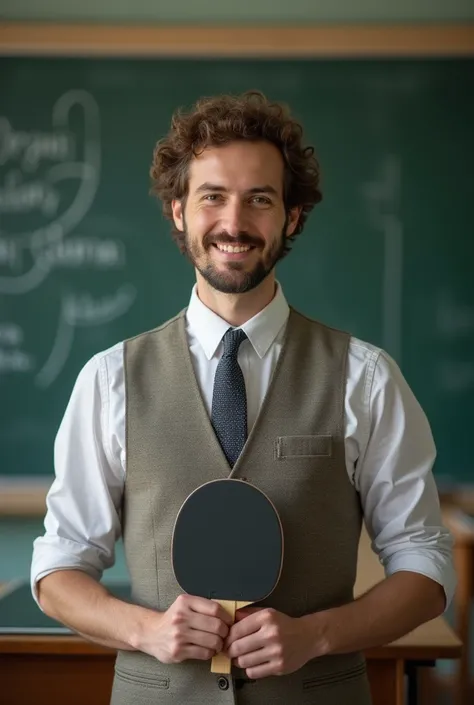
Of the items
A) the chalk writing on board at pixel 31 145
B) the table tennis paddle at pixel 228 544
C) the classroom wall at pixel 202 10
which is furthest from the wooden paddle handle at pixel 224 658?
the classroom wall at pixel 202 10

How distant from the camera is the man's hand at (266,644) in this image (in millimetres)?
1300

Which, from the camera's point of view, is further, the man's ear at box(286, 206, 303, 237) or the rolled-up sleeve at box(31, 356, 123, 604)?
the man's ear at box(286, 206, 303, 237)

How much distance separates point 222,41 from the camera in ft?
10.0

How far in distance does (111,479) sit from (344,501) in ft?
1.13


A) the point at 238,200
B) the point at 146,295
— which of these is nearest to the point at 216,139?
the point at 238,200

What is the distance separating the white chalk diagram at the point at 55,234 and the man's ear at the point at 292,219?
1.51 metres

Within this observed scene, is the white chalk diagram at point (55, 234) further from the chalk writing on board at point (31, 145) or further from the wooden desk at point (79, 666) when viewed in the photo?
the wooden desk at point (79, 666)

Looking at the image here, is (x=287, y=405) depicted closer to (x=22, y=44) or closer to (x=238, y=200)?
(x=238, y=200)

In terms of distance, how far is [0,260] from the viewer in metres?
3.12

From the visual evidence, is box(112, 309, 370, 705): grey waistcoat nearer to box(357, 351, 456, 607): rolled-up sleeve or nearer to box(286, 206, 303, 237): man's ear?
box(357, 351, 456, 607): rolled-up sleeve

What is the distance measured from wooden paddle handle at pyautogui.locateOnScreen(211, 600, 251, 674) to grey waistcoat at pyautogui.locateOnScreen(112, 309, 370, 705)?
2.7 inches

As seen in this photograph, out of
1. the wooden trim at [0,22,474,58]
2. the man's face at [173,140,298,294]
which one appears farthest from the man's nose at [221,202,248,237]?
the wooden trim at [0,22,474,58]

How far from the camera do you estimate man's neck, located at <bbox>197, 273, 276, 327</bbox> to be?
1.55 m

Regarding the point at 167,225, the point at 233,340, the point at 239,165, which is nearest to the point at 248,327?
the point at 233,340
